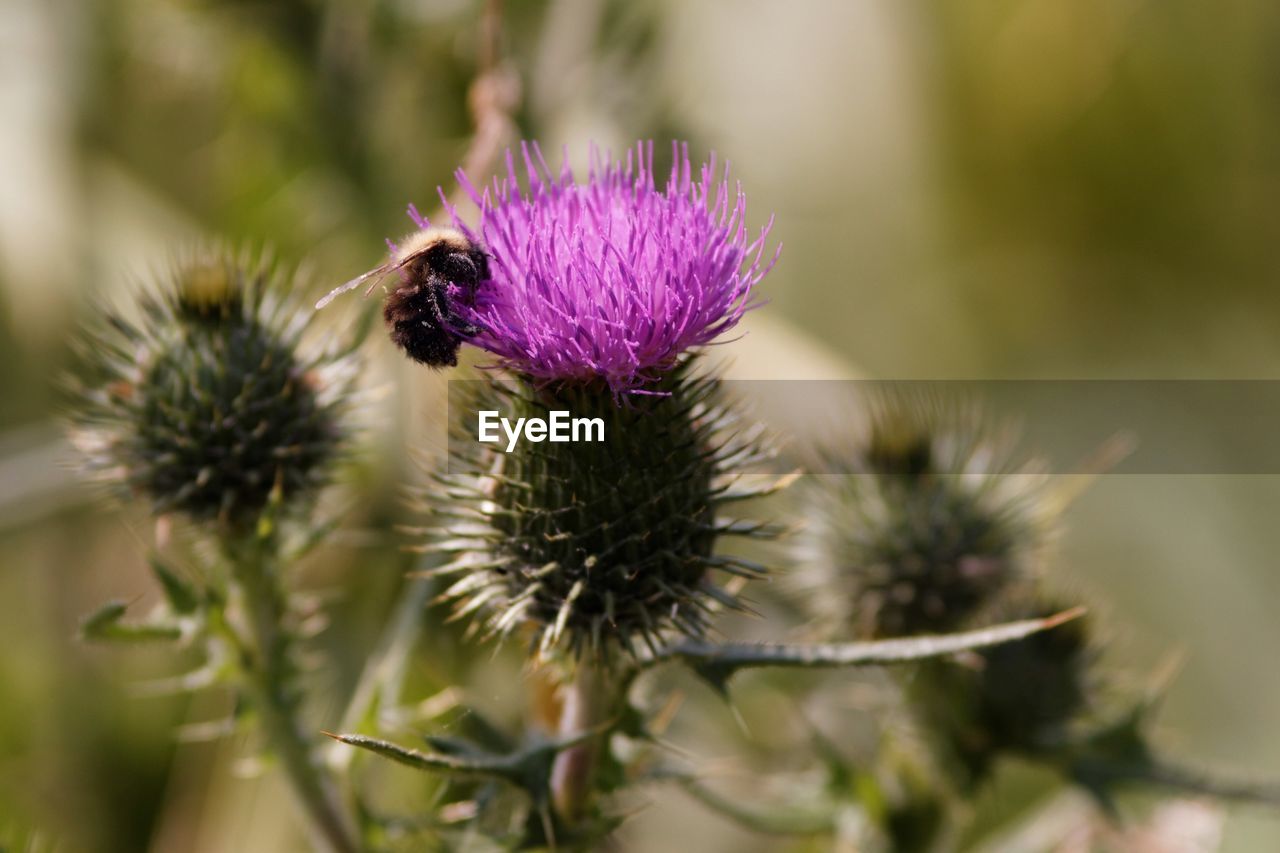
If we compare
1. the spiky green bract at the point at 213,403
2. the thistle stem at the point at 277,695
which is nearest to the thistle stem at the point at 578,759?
the thistle stem at the point at 277,695

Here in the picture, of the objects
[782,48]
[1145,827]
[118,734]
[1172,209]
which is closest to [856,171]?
[782,48]

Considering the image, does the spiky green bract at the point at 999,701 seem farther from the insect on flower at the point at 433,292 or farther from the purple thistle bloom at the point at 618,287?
the insect on flower at the point at 433,292

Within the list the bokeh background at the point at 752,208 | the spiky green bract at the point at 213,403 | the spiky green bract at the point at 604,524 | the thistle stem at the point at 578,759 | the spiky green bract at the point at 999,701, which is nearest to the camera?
the spiky green bract at the point at 604,524

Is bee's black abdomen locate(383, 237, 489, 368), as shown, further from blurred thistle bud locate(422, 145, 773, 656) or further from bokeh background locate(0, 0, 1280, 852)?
bokeh background locate(0, 0, 1280, 852)

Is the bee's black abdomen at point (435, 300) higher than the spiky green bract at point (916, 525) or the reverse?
higher

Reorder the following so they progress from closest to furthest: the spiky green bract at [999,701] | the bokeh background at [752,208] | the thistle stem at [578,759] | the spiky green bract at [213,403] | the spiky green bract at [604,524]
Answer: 1. the spiky green bract at [604,524]
2. the thistle stem at [578,759]
3. the spiky green bract at [213,403]
4. the spiky green bract at [999,701]
5. the bokeh background at [752,208]

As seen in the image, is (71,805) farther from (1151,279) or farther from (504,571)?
(1151,279)

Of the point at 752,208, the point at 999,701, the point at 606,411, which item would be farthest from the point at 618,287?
the point at 752,208
